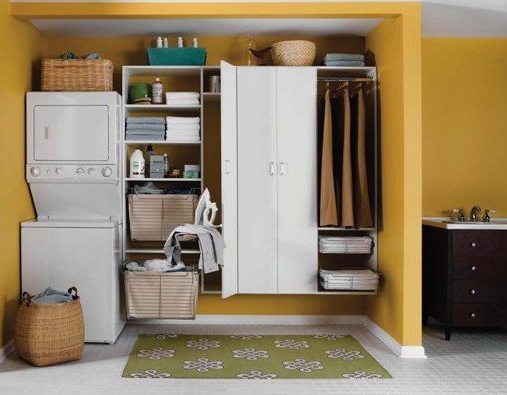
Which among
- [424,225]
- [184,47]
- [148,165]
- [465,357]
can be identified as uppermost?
[184,47]

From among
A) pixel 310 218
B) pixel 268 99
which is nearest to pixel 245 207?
pixel 310 218

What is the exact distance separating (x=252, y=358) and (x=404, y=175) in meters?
1.63

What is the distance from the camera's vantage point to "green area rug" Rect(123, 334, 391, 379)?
4.08 metres

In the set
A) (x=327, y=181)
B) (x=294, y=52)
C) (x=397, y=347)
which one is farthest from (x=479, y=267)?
(x=294, y=52)

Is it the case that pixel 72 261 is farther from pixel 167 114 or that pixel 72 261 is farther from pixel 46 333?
pixel 167 114

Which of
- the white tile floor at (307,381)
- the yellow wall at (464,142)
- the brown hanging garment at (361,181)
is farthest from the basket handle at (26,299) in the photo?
the yellow wall at (464,142)

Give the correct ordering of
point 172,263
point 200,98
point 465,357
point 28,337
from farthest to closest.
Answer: point 200,98
point 172,263
point 465,357
point 28,337

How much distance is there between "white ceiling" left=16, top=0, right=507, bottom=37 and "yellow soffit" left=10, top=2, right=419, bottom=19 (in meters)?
0.38

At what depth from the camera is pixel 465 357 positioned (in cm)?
450

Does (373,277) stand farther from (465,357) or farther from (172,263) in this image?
(172,263)

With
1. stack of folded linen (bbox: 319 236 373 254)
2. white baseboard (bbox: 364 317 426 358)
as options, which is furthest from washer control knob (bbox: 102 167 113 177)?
white baseboard (bbox: 364 317 426 358)

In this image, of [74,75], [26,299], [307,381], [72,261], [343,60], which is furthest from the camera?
[343,60]

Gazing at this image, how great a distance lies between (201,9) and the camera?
178 inches

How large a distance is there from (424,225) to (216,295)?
183 centimetres
